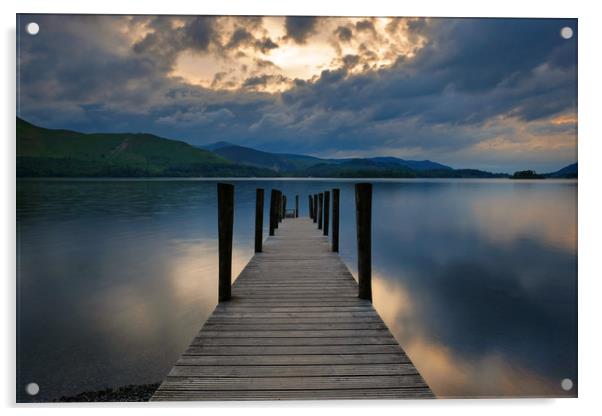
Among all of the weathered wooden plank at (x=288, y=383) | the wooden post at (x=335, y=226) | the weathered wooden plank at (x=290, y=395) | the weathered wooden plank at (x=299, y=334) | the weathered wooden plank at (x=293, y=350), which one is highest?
the wooden post at (x=335, y=226)

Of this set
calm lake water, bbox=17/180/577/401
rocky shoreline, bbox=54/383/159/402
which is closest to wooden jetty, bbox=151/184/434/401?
calm lake water, bbox=17/180/577/401

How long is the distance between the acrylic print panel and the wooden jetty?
0.06 ft

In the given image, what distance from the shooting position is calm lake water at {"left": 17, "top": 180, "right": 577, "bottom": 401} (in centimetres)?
500

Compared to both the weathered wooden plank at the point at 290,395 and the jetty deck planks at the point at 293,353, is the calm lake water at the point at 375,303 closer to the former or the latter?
the jetty deck planks at the point at 293,353

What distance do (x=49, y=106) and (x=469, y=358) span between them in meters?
7.09

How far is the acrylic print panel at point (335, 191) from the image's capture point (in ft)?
11.3

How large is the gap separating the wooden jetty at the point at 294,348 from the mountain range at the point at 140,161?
2169mm

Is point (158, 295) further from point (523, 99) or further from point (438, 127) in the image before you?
point (523, 99)

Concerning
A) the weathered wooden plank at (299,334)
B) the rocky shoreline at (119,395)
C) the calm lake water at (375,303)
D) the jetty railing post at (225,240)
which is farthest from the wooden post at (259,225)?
the weathered wooden plank at (299,334)

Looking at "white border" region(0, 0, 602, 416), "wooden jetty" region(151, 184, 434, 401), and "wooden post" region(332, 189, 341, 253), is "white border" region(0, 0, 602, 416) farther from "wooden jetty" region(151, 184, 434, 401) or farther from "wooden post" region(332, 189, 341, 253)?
"wooden post" region(332, 189, 341, 253)

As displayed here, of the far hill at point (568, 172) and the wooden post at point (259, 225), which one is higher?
the far hill at point (568, 172)
